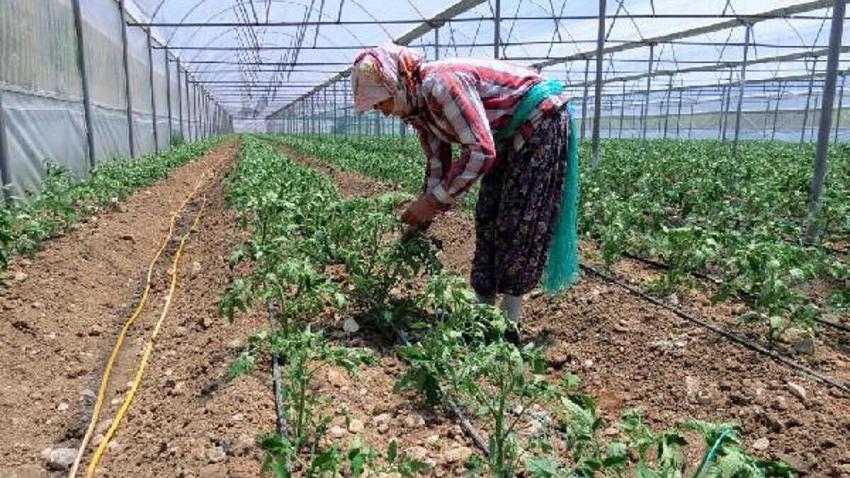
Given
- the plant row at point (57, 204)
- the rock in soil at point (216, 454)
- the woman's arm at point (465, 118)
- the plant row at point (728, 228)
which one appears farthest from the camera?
the plant row at point (57, 204)

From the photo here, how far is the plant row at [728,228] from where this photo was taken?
11.7 feet

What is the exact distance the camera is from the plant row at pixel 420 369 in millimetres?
1707

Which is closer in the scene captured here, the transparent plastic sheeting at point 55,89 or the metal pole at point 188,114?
the transparent plastic sheeting at point 55,89

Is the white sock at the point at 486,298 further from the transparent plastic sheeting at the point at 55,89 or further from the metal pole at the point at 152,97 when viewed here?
the metal pole at the point at 152,97

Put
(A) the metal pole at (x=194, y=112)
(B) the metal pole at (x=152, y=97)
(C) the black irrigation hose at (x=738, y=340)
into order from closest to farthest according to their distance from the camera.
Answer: (C) the black irrigation hose at (x=738, y=340)
(B) the metal pole at (x=152, y=97)
(A) the metal pole at (x=194, y=112)

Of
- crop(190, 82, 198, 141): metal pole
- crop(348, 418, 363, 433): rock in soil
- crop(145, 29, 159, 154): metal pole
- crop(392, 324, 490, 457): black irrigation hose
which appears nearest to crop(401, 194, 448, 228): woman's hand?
crop(392, 324, 490, 457): black irrigation hose

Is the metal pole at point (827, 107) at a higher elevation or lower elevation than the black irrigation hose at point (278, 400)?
higher

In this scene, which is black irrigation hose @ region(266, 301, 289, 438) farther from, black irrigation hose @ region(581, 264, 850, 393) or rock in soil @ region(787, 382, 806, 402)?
black irrigation hose @ region(581, 264, 850, 393)

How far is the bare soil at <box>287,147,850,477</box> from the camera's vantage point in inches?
103

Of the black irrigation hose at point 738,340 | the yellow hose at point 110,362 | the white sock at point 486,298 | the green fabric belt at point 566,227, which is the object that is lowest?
the yellow hose at point 110,362

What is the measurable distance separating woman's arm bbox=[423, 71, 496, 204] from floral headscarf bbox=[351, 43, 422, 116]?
96 millimetres

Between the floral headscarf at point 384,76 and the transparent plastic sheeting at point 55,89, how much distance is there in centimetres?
422

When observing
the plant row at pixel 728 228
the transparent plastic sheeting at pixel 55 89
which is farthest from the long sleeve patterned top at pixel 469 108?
the transparent plastic sheeting at pixel 55 89

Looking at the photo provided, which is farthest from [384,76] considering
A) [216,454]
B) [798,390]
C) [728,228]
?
[728,228]
